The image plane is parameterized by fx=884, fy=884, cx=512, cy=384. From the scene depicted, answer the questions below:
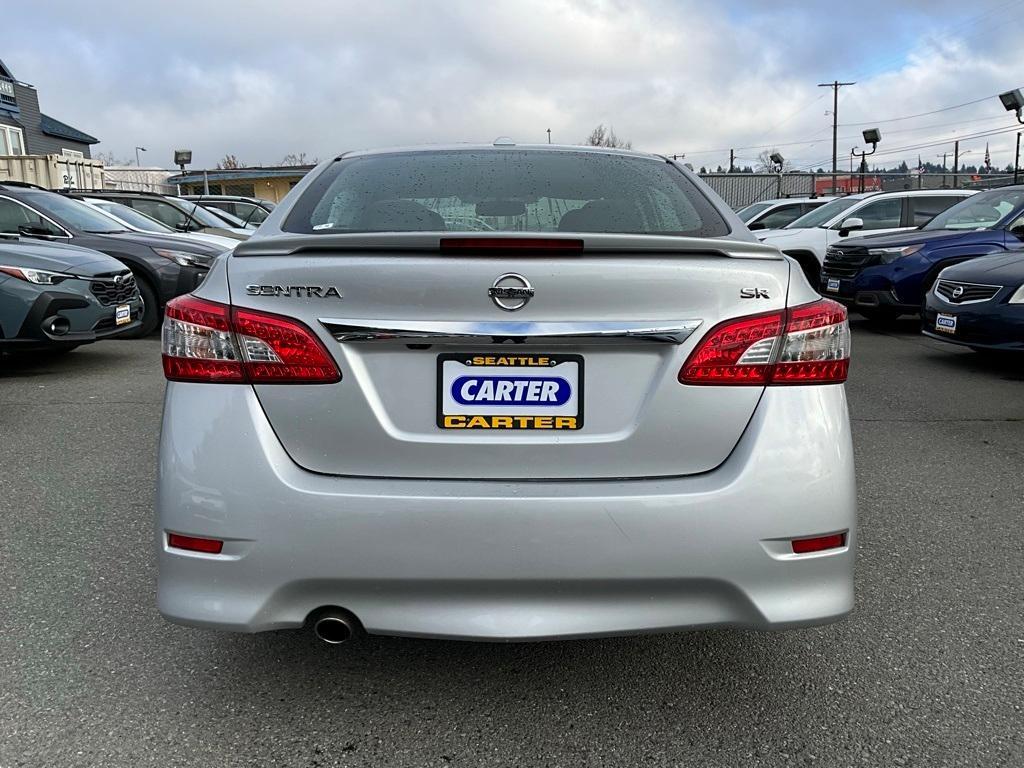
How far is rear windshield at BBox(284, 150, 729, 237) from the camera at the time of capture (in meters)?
2.71

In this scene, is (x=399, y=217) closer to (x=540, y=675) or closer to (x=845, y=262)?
(x=540, y=675)

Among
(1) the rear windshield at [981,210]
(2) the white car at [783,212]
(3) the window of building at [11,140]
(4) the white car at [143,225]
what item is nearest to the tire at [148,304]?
(4) the white car at [143,225]

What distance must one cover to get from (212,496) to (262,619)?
0.34m

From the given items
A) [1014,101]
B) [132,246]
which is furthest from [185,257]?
[1014,101]

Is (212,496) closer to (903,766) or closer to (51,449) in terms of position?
(903,766)

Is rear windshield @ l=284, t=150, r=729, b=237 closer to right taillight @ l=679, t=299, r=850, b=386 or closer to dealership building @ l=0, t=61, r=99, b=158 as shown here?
right taillight @ l=679, t=299, r=850, b=386

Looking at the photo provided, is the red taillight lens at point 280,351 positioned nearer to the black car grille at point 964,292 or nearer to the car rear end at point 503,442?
the car rear end at point 503,442

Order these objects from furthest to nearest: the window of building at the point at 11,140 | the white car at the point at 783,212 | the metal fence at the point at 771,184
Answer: the metal fence at the point at 771,184, the window of building at the point at 11,140, the white car at the point at 783,212

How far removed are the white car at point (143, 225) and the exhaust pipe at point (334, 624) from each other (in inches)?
328

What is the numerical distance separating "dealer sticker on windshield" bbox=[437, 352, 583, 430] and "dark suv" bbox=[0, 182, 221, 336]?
25.9ft

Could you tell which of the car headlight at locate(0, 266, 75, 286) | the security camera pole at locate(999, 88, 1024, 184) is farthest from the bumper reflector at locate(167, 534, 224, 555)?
the security camera pole at locate(999, 88, 1024, 184)

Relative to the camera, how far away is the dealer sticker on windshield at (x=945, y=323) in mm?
7562

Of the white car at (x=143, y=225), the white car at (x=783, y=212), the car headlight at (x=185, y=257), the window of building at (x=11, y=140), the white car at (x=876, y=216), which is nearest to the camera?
the car headlight at (x=185, y=257)

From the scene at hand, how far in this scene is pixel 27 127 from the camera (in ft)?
111
